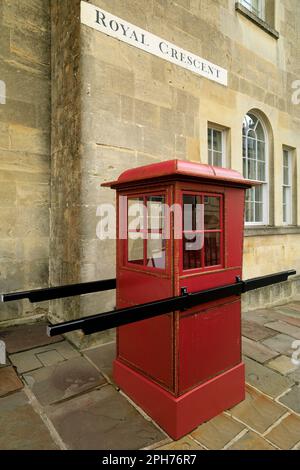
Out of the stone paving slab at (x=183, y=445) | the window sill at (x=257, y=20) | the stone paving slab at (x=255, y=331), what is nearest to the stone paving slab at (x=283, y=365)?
the stone paving slab at (x=255, y=331)

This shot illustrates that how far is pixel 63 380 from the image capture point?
297 centimetres

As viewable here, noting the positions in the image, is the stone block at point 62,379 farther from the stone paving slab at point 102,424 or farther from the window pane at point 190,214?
the window pane at point 190,214

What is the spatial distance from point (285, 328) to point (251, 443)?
3.00 metres

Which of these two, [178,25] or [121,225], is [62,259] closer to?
[121,225]

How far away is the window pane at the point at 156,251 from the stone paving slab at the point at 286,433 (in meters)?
1.59

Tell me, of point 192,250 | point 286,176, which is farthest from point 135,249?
point 286,176

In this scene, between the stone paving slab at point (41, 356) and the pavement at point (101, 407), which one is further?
the stone paving slab at point (41, 356)

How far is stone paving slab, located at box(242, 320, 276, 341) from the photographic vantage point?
14.2 feet

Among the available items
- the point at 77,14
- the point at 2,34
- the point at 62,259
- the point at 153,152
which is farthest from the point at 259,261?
the point at 2,34

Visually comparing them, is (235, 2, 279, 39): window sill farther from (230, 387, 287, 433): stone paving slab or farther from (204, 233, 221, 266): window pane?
(230, 387, 287, 433): stone paving slab

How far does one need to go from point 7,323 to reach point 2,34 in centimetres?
423

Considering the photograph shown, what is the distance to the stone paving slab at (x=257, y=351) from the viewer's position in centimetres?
360

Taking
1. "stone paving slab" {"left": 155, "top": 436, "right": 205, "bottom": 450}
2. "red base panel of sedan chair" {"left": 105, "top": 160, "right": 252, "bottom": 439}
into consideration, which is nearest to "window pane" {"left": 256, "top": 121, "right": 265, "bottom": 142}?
"red base panel of sedan chair" {"left": 105, "top": 160, "right": 252, "bottom": 439}

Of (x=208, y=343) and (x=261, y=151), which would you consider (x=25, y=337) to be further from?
(x=261, y=151)
